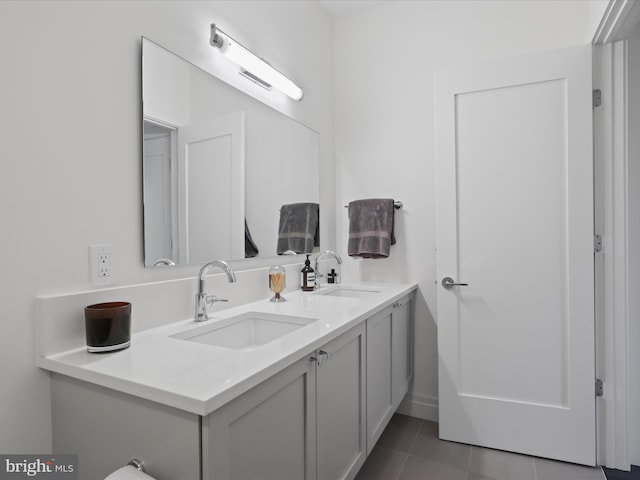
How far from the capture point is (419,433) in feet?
7.07

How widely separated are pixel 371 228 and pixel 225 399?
5.54 feet

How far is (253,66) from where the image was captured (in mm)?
1771

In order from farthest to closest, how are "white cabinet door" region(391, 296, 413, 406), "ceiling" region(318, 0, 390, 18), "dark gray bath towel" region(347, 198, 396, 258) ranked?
"ceiling" region(318, 0, 390, 18)
"dark gray bath towel" region(347, 198, 396, 258)
"white cabinet door" region(391, 296, 413, 406)

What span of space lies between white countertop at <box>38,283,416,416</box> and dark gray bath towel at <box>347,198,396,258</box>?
3.24ft

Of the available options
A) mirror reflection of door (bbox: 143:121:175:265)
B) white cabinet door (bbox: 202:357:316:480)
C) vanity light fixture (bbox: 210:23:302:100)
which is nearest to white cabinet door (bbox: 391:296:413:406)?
white cabinet door (bbox: 202:357:316:480)

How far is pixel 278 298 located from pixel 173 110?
93 centimetres

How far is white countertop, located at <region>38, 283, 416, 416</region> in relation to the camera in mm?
779

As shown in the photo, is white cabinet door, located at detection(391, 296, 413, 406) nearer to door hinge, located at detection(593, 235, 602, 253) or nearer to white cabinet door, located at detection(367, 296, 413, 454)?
white cabinet door, located at detection(367, 296, 413, 454)

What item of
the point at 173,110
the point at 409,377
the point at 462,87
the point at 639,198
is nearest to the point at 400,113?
the point at 462,87

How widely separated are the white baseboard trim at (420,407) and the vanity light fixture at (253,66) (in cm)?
196

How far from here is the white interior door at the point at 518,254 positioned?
1.82 metres

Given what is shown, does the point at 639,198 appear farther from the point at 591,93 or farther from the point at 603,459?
the point at 603,459

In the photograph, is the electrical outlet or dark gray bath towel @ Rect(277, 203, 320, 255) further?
dark gray bath towel @ Rect(277, 203, 320, 255)

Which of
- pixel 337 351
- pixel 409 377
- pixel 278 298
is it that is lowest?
pixel 409 377
